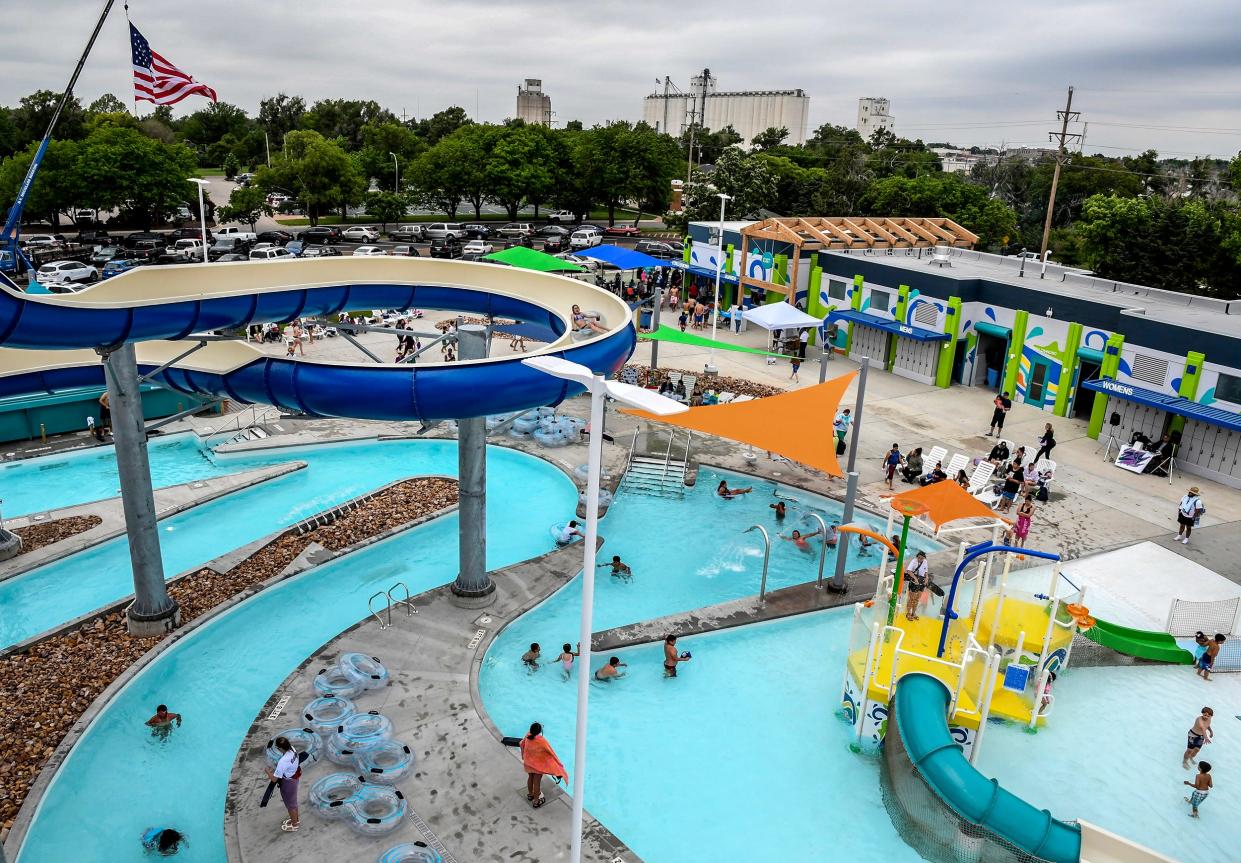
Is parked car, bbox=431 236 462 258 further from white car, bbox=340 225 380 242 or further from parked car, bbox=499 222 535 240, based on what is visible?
parked car, bbox=499 222 535 240

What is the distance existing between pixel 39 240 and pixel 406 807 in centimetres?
5192

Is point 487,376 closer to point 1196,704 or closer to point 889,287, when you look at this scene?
point 1196,704

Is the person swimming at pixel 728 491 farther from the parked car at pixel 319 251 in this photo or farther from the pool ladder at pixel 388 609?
the parked car at pixel 319 251

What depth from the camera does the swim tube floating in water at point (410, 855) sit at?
32.8ft

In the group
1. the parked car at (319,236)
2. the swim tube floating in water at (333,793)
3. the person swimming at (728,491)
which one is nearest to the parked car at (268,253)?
the parked car at (319,236)

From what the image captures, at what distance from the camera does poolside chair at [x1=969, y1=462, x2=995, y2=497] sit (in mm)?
22189

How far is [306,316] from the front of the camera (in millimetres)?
15797

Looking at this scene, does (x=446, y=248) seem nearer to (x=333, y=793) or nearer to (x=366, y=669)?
(x=366, y=669)

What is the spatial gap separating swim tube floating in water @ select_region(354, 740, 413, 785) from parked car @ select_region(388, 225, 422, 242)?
5251cm

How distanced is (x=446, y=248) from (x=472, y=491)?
135ft

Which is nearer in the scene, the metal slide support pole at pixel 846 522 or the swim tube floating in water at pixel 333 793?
the swim tube floating in water at pixel 333 793

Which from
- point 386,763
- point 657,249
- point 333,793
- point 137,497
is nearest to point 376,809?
point 333,793

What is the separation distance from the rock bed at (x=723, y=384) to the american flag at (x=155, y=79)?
50.5 ft

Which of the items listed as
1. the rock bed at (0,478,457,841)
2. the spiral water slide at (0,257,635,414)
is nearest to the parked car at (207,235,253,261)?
the spiral water slide at (0,257,635,414)
